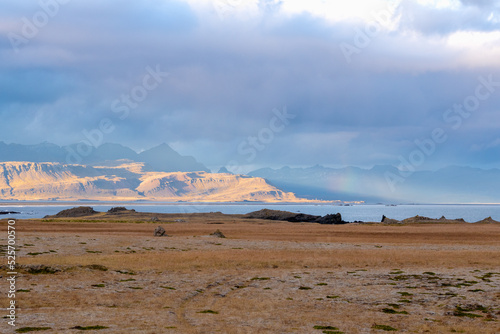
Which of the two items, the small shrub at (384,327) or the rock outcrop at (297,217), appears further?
the rock outcrop at (297,217)

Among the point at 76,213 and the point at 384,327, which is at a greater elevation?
the point at 76,213

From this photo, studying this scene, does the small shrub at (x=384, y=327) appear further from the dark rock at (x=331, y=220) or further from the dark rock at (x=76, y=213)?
the dark rock at (x=76, y=213)

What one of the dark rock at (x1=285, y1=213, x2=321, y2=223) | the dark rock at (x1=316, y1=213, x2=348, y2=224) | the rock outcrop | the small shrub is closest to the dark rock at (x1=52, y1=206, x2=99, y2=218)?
the rock outcrop

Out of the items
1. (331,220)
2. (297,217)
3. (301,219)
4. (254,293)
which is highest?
(297,217)

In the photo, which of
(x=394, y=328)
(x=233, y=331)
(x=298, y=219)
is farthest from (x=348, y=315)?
(x=298, y=219)

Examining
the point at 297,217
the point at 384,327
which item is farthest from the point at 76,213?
the point at 384,327

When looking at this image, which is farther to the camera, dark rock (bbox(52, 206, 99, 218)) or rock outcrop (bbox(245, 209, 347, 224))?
dark rock (bbox(52, 206, 99, 218))

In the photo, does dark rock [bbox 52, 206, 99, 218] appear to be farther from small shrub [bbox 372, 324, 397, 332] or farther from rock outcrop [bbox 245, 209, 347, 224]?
small shrub [bbox 372, 324, 397, 332]

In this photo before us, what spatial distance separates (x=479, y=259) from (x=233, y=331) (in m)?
31.7

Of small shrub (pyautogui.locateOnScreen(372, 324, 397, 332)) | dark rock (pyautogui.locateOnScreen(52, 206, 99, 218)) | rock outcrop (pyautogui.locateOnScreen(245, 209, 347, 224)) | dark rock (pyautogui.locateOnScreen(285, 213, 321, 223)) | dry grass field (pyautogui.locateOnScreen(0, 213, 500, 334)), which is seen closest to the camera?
small shrub (pyautogui.locateOnScreen(372, 324, 397, 332))

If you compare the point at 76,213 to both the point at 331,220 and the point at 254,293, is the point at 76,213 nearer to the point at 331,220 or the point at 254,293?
the point at 331,220

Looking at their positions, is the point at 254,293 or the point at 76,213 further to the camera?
the point at 76,213

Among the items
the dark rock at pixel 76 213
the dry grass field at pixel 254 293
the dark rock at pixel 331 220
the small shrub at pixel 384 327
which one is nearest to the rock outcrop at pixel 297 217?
the dark rock at pixel 331 220

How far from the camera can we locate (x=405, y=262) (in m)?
41.8
